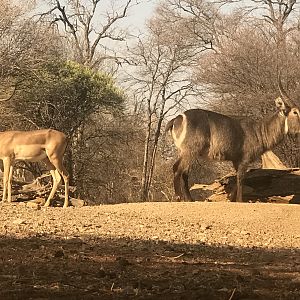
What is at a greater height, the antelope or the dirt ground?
the antelope

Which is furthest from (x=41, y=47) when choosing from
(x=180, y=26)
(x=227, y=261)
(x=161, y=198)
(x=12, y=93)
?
(x=227, y=261)

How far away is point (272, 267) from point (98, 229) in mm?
3786

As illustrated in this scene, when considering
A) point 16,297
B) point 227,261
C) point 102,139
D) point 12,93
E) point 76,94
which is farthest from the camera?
point 102,139

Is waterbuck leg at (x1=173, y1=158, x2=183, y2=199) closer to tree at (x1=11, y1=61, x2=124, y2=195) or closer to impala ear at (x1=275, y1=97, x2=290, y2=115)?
impala ear at (x1=275, y1=97, x2=290, y2=115)

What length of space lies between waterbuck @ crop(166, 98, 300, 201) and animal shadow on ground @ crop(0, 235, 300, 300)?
662cm

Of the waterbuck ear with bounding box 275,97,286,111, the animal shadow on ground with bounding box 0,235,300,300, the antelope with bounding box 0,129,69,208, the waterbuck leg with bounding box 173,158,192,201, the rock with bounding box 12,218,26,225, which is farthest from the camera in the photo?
the waterbuck ear with bounding box 275,97,286,111

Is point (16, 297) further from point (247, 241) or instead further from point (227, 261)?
point (247, 241)

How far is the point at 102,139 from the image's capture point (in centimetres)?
2611

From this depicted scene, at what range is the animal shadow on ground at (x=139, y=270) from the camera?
5.29 meters

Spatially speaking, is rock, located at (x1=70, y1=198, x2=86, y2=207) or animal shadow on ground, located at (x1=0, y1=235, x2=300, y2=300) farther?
rock, located at (x1=70, y1=198, x2=86, y2=207)

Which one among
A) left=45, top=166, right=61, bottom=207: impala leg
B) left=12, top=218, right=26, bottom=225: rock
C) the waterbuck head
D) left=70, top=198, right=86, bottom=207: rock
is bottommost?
left=12, top=218, right=26, bottom=225: rock

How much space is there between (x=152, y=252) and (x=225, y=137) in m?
8.22

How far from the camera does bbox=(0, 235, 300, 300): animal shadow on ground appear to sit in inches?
208

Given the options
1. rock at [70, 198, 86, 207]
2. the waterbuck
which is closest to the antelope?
rock at [70, 198, 86, 207]
